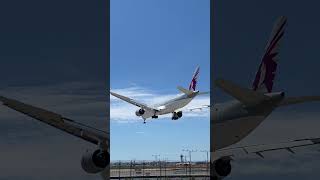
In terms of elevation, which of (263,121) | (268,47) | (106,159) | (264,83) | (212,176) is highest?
(268,47)

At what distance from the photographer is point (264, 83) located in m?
16.1

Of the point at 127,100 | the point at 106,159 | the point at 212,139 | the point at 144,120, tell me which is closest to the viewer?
the point at 106,159

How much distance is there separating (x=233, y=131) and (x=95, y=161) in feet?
22.4

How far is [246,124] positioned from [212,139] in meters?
1.49

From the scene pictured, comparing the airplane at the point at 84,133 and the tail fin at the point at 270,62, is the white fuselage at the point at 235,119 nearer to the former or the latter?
the tail fin at the point at 270,62

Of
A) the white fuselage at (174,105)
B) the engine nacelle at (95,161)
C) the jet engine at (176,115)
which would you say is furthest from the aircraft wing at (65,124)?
the white fuselage at (174,105)

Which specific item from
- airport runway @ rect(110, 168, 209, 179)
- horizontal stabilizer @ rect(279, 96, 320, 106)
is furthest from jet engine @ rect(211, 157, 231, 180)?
airport runway @ rect(110, 168, 209, 179)

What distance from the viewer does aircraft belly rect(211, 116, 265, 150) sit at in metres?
16.2

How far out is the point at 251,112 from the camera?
1574cm

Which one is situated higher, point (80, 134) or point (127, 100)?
point (127, 100)

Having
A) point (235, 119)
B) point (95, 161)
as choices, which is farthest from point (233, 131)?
point (95, 161)

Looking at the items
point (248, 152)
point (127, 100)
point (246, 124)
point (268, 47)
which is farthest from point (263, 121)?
point (127, 100)

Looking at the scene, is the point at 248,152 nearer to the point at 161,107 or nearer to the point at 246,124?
the point at 246,124

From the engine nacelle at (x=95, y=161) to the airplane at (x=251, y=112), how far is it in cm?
424
